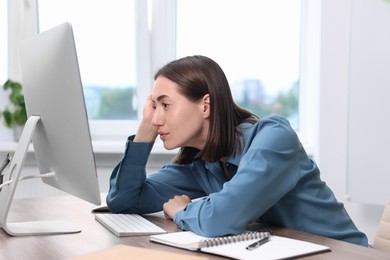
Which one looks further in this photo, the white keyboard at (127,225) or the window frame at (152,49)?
the window frame at (152,49)

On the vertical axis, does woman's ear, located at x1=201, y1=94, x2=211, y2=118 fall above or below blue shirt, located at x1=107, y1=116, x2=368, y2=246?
above

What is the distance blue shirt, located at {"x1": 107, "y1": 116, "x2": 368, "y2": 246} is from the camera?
53.8 inches

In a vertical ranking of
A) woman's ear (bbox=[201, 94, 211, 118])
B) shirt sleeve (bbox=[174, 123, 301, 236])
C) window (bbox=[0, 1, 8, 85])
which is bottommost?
shirt sleeve (bbox=[174, 123, 301, 236])

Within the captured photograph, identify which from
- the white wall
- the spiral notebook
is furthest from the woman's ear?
the white wall

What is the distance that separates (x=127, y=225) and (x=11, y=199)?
0.28 m

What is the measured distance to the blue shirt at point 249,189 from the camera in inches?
53.8

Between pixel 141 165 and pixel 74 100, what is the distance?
503mm

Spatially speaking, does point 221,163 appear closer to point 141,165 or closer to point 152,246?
point 141,165

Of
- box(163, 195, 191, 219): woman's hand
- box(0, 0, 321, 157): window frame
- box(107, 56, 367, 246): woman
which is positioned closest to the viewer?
box(107, 56, 367, 246): woman

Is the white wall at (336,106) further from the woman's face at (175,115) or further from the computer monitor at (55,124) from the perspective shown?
the computer monitor at (55,124)

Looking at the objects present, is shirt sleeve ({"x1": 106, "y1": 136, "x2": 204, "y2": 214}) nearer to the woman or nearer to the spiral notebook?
the woman

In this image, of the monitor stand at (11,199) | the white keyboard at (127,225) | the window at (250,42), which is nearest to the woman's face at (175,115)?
the white keyboard at (127,225)

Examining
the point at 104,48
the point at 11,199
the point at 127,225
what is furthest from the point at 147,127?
the point at 104,48

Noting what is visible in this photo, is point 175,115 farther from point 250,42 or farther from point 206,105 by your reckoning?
point 250,42
